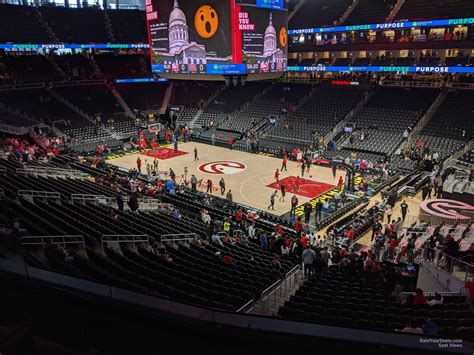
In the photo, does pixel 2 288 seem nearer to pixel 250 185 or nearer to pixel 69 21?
pixel 250 185

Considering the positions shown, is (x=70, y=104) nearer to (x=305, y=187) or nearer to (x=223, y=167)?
(x=223, y=167)

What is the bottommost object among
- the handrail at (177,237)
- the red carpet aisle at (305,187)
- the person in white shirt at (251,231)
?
the red carpet aisle at (305,187)

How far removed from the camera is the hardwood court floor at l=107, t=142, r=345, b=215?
2425cm

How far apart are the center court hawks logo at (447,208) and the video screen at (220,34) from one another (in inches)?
434

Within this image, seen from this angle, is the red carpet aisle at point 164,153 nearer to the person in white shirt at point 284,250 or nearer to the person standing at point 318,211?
the person standing at point 318,211

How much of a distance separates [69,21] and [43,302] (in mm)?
51482

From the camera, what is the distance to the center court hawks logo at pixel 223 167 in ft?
97.1

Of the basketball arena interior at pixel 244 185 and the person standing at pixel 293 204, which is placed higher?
the basketball arena interior at pixel 244 185

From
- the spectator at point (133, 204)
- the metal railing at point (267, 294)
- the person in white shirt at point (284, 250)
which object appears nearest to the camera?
the metal railing at point (267, 294)

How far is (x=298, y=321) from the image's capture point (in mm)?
3969

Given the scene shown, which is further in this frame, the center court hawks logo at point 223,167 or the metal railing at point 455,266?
the center court hawks logo at point 223,167

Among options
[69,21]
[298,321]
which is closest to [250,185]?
[298,321]

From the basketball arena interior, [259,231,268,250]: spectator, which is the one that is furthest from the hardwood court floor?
[259,231,268,250]: spectator

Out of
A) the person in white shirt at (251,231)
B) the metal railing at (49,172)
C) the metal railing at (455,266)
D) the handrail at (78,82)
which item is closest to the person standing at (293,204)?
the person in white shirt at (251,231)
